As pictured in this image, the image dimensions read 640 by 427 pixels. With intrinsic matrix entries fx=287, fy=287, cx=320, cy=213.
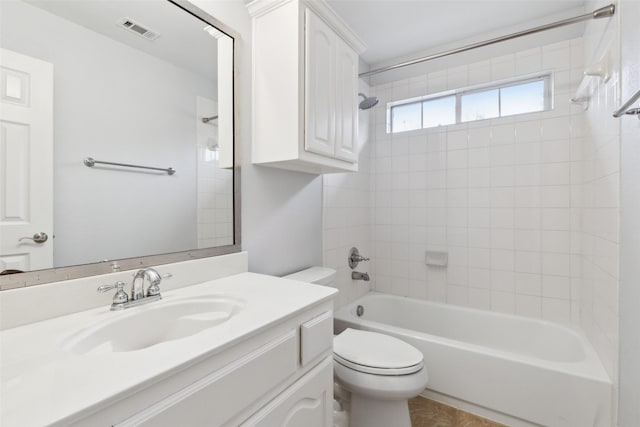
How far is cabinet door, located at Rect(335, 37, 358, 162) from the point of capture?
1.55 metres

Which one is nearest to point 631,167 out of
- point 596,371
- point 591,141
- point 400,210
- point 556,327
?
point 591,141

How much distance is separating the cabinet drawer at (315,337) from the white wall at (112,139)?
0.62 m

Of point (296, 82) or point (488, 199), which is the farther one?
point (488, 199)

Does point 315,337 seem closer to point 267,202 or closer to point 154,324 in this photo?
point 154,324

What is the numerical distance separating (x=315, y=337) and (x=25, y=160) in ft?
3.21

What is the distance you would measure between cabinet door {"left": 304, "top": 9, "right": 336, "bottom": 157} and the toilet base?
1232 mm

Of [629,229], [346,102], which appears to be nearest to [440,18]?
[346,102]

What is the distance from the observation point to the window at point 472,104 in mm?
2055

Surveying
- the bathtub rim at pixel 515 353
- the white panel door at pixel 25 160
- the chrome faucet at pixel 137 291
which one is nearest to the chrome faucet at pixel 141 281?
the chrome faucet at pixel 137 291

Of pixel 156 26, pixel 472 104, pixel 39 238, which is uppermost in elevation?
pixel 472 104

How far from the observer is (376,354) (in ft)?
4.60

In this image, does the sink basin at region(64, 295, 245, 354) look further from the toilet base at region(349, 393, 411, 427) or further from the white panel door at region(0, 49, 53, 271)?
the toilet base at region(349, 393, 411, 427)

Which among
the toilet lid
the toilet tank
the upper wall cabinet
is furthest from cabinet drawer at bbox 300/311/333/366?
the upper wall cabinet

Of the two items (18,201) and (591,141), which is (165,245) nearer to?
(18,201)
